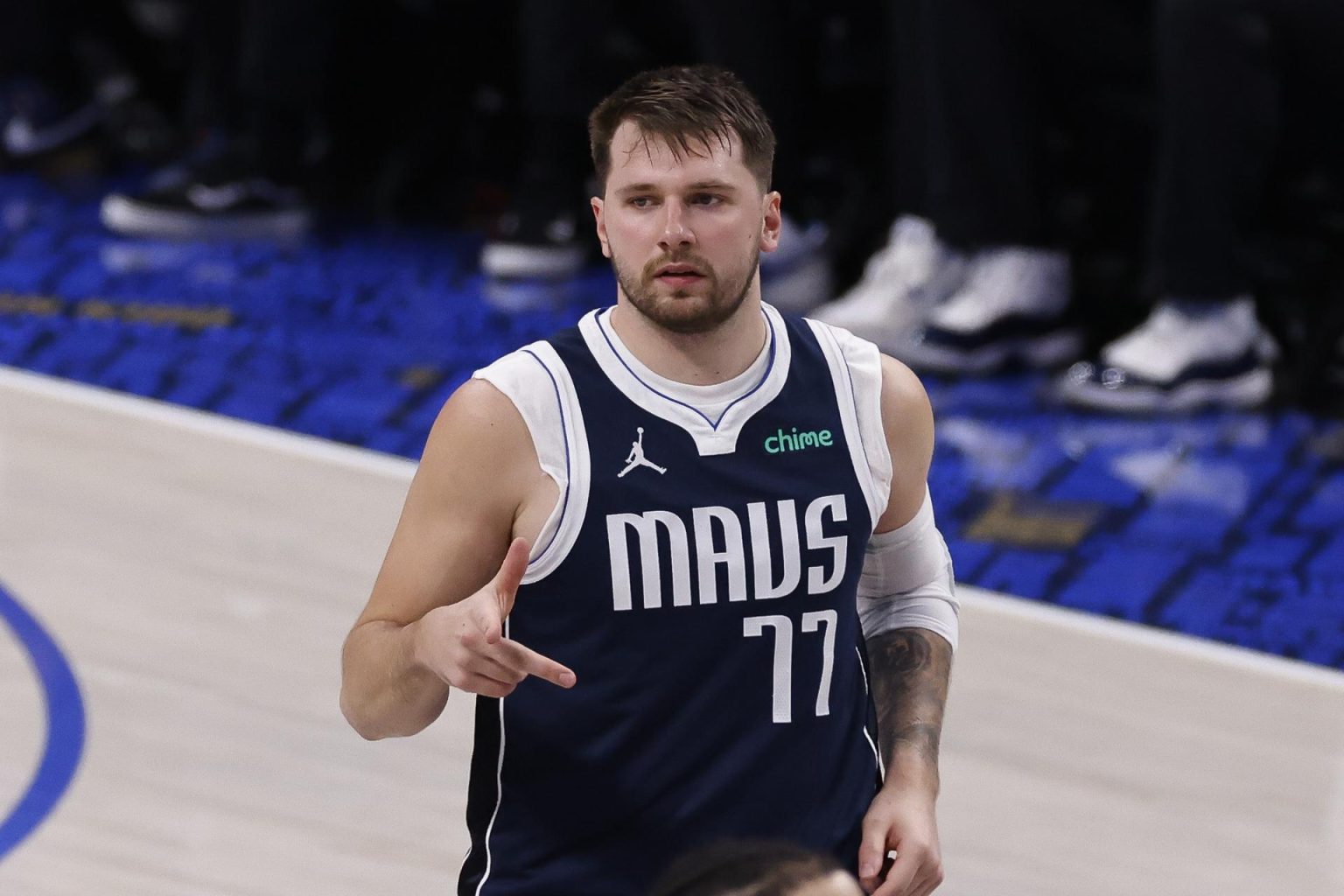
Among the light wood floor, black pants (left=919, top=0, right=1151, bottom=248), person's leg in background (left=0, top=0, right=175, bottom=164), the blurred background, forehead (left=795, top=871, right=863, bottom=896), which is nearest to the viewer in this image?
forehead (left=795, top=871, right=863, bottom=896)

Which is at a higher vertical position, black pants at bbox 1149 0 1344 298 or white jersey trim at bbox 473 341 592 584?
white jersey trim at bbox 473 341 592 584

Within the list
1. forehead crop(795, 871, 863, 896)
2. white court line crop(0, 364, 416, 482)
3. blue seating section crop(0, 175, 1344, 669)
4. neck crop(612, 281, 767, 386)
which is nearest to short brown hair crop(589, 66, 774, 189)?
neck crop(612, 281, 767, 386)

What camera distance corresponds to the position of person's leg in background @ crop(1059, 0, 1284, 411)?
4074 mm

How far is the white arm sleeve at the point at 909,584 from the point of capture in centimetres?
212

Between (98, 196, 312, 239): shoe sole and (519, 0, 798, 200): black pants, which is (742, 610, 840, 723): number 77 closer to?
(519, 0, 798, 200): black pants

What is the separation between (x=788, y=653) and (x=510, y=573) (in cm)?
34

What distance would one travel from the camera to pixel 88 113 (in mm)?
6223

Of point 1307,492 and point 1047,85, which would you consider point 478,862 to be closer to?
point 1307,492

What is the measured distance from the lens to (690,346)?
1914mm

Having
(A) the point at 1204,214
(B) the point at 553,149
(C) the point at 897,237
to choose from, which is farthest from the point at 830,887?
(B) the point at 553,149

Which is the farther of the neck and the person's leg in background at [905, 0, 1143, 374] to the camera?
the person's leg in background at [905, 0, 1143, 374]

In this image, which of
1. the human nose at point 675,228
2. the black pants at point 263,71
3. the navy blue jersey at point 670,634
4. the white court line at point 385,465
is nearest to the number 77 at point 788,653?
the navy blue jersey at point 670,634

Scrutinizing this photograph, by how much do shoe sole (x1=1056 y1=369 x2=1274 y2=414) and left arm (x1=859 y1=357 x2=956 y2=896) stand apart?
223cm

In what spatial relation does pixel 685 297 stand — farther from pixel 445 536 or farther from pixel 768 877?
pixel 768 877
